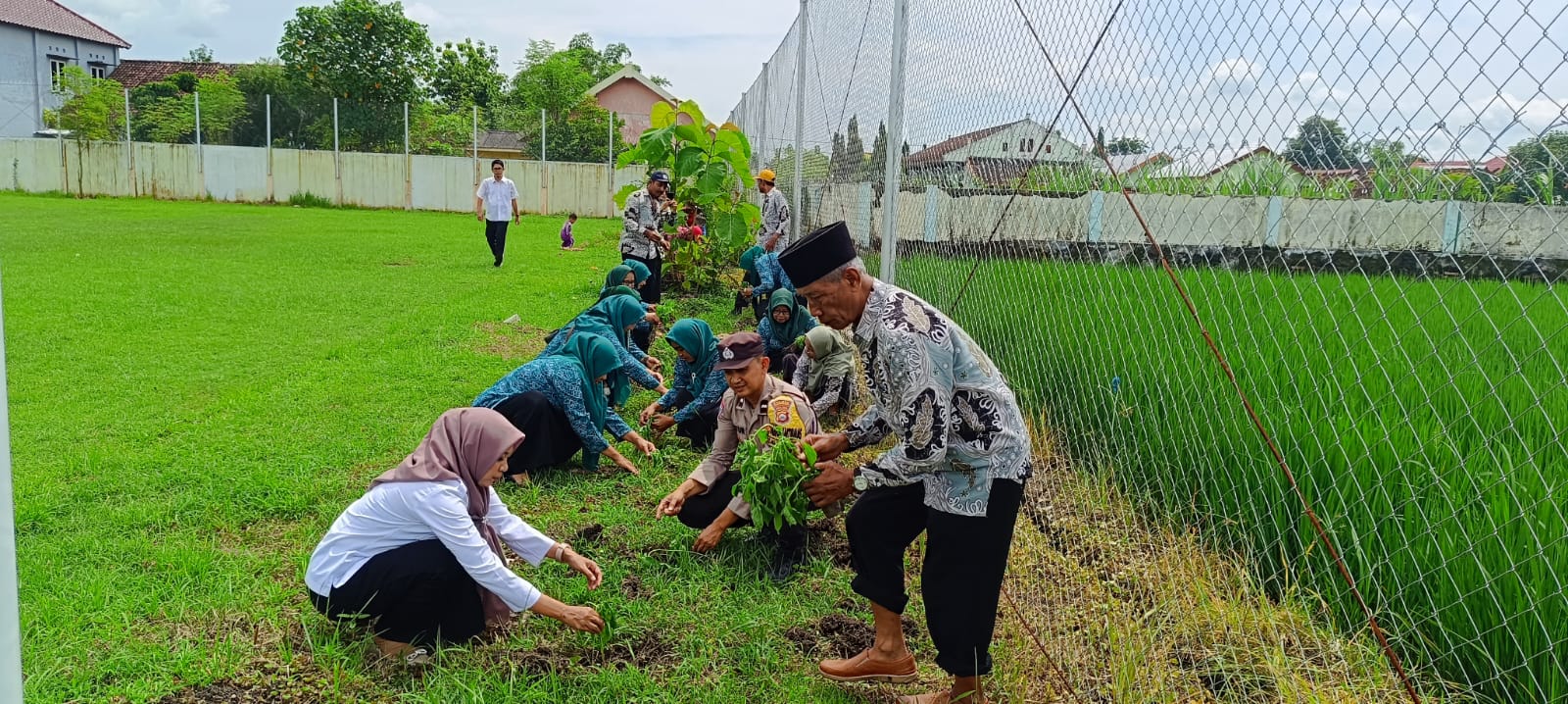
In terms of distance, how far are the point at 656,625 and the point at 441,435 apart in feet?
3.35

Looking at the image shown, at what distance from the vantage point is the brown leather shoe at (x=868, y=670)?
3.19m

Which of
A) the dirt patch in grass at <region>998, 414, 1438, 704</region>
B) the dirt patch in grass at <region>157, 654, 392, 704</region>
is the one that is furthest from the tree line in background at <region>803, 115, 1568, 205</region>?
the dirt patch in grass at <region>157, 654, 392, 704</region>

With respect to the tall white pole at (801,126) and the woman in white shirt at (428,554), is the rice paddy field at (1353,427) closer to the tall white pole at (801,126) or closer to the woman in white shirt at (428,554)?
the woman in white shirt at (428,554)

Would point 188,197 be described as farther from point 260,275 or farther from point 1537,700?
point 1537,700

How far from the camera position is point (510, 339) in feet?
28.7

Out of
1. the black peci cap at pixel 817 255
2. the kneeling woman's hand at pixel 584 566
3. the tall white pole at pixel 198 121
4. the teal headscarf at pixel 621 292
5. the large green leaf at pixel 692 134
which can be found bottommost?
the kneeling woman's hand at pixel 584 566

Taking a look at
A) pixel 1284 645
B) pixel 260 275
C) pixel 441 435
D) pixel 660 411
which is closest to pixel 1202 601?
pixel 1284 645

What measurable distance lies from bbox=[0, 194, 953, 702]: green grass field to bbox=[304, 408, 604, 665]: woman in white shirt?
140 millimetres

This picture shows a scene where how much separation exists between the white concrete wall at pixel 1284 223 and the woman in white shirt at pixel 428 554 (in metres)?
2.14

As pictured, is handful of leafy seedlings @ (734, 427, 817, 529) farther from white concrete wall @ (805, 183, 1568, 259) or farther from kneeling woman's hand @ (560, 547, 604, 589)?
white concrete wall @ (805, 183, 1568, 259)

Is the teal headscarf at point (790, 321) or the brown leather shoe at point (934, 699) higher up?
the teal headscarf at point (790, 321)

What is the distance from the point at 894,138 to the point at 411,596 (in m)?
3.06

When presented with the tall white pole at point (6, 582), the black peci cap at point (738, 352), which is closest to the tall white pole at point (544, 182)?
the black peci cap at point (738, 352)

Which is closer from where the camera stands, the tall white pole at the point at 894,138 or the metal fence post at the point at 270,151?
the tall white pole at the point at 894,138
